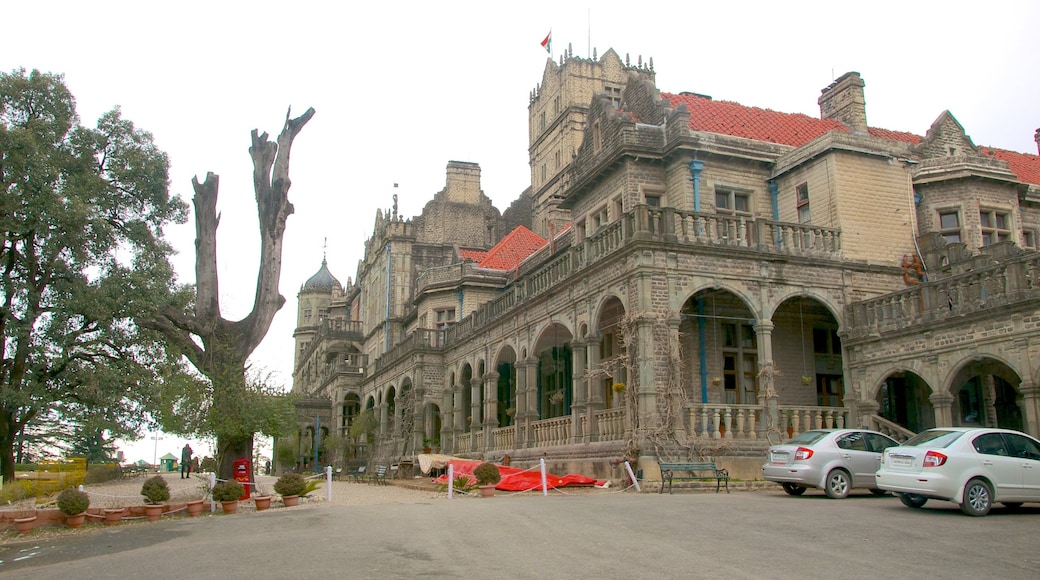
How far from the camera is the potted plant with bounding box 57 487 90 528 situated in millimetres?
15070

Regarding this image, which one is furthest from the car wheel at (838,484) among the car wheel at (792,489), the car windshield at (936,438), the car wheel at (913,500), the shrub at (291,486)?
the shrub at (291,486)

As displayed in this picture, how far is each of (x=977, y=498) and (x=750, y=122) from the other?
16754 millimetres

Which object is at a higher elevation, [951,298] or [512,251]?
[512,251]

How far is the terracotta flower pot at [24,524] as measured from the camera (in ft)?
48.2

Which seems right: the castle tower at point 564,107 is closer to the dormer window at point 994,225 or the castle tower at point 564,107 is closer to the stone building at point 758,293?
the stone building at point 758,293

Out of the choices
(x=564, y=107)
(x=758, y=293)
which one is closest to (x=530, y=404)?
(x=758, y=293)

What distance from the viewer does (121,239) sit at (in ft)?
94.3

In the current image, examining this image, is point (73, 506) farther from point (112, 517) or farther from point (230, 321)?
point (230, 321)

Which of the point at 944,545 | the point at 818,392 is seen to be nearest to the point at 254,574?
the point at 944,545

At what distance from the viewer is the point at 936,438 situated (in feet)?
42.1

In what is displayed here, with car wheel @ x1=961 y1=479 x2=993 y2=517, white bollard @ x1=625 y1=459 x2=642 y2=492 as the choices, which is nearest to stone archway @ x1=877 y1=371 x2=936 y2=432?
white bollard @ x1=625 y1=459 x2=642 y2=492

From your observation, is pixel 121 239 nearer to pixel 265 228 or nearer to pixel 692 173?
pixel 265 228

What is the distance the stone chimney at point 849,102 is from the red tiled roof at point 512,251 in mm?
14995

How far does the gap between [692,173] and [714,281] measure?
14.7ft
